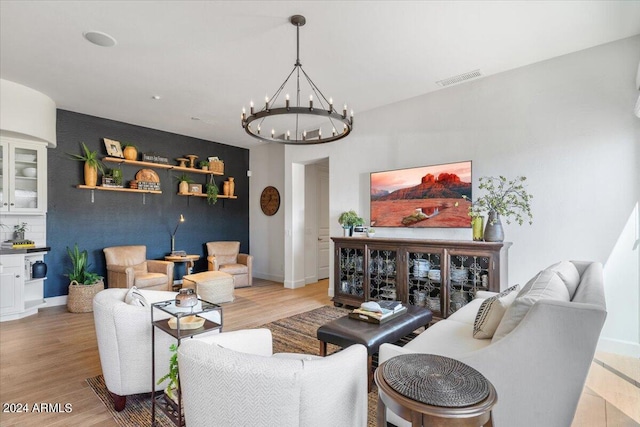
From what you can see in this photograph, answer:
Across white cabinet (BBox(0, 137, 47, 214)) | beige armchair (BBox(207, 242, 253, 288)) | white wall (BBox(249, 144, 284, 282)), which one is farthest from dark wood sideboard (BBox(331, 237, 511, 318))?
white cabinet (BBox(0, 137, 47, 214))

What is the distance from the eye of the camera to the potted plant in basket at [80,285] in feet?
14.8

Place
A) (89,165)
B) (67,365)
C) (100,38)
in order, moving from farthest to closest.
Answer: (89,165) → (100,38) → (67,365)

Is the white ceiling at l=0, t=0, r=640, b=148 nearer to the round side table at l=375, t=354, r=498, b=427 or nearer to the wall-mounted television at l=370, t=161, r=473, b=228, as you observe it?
the wall-mounted television at l=370, t=161, r=473, b=228

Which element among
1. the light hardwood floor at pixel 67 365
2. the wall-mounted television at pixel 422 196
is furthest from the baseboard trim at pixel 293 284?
the wall-mounted television at pixel 422 196

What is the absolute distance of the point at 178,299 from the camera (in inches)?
80.9

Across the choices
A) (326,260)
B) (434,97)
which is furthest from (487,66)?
(326,260)

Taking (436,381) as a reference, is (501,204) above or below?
above

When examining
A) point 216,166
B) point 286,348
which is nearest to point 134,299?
point 286,348

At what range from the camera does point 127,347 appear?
6.92ft

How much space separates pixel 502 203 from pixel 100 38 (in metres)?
4.32

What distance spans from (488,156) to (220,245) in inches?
196

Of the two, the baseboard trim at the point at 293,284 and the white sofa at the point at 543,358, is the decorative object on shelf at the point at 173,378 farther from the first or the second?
the baseboard trim at the point at 293,284

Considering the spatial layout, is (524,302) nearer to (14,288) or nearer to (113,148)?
(14,288)

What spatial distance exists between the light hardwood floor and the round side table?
4.76 ft
